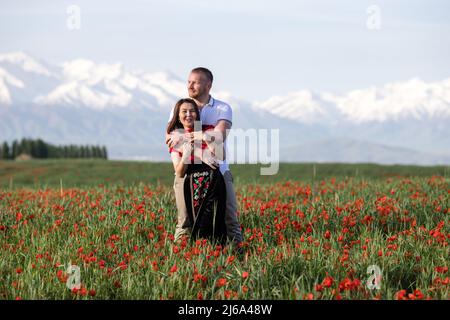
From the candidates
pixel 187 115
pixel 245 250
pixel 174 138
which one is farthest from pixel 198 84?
pixel 245 250

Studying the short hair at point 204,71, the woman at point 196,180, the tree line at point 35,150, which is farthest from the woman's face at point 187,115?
the tree line at point 35,150

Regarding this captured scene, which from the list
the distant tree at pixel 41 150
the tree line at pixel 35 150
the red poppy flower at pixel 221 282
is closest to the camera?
the red poppy flower at pixel 221 282

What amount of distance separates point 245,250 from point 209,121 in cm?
176

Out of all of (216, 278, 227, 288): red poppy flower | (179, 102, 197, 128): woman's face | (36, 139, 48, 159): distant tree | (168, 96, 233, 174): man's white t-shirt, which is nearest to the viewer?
(216, 278, 227, 288): red poppy flower

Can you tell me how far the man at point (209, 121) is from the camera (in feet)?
24.5

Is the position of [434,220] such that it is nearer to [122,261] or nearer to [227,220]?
[227,220]

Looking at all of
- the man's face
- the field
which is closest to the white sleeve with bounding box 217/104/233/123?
the man's face

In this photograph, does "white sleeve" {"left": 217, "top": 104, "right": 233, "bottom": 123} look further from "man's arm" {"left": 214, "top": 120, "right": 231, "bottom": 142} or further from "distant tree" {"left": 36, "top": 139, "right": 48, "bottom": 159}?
"distant tree" {"left": 36, "top": 139, "right": 48, "bottom": 159}

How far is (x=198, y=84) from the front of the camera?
7488 mm

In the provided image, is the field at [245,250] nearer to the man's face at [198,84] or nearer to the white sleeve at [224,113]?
the white sleeve at [224,113]

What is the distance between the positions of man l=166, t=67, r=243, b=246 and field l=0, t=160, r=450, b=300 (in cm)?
26

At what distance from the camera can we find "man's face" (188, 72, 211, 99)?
7.47 meters
